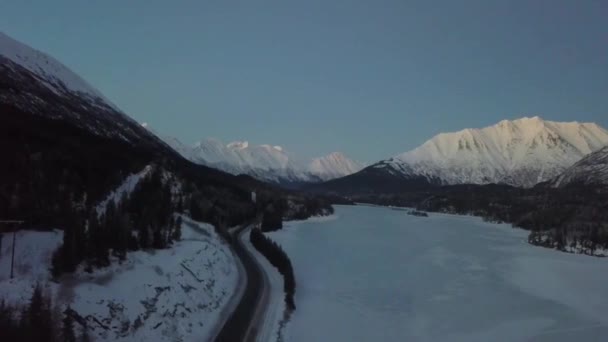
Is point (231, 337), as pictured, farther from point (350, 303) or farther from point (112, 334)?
point (350, 303)

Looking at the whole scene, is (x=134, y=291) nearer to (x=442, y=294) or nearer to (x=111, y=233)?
(x=111, y=233)

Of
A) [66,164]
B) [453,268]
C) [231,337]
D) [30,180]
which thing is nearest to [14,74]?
[66,164]

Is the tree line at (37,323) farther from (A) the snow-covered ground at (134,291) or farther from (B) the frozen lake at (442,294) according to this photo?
(B) the frozen lake at (442,294)

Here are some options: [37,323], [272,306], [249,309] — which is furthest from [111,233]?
[37,323]

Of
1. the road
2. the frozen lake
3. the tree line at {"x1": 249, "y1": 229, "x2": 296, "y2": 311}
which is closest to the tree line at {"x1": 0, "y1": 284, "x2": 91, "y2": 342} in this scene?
the road

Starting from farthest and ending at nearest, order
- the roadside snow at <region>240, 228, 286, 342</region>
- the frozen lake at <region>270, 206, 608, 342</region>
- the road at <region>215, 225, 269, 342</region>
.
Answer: the frozen lake at <region>270, 206, 608, 342</region> → the roadside snow at <region>240, 228, 286, 342</region> → the road at <region>215, 225, 269, 342</region>

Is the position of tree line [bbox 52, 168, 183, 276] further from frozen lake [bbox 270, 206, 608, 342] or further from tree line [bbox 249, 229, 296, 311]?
frozen lake [bbox 270, 206, 608, 342]
